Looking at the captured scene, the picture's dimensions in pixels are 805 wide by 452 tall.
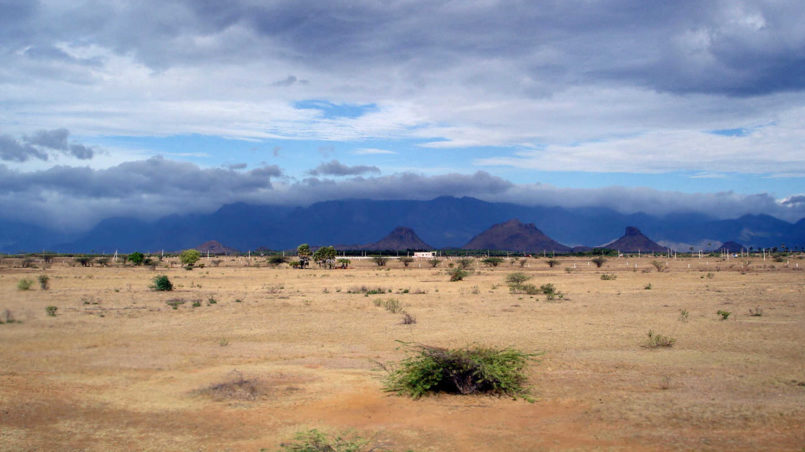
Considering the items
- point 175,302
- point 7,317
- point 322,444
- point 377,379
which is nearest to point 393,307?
point 175,302

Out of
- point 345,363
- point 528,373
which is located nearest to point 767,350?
point 528,373

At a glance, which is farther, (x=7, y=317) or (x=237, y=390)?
(x=7, y=317)

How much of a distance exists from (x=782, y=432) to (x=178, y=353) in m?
14.0

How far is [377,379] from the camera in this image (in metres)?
13.2

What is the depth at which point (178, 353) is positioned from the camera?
53.6 feet

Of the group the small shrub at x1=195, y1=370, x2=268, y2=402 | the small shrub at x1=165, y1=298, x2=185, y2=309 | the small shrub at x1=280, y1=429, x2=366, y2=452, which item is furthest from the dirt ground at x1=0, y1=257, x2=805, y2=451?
the small shrub at x1=165, y1=298, x2=185, y2=309

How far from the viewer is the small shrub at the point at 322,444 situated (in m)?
7.83

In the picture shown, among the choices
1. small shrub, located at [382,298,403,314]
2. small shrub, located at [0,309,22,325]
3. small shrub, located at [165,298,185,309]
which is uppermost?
small shrub, located at [0,309,22,325]

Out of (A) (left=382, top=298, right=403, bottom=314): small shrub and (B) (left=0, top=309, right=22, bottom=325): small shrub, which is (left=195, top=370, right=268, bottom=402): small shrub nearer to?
(A) (left=382, top=298, right=403, bottom=314): small shrub

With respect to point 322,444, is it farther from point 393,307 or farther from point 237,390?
point 393,307

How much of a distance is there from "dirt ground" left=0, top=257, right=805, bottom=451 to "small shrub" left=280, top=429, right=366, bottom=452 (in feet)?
1.06

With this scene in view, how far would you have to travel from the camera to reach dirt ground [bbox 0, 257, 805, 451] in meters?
9.37

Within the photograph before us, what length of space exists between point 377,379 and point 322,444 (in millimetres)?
4998

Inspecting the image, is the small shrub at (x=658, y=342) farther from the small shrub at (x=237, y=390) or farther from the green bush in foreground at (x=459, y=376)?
the small shrub at (x=237, y=390)
